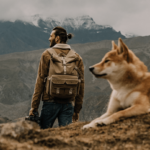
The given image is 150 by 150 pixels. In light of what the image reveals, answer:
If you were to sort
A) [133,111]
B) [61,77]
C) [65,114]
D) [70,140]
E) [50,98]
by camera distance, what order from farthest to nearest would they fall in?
[65,114] → [50,98] → [61,77] → [133,111] → [70,140]

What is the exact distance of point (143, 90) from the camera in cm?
452

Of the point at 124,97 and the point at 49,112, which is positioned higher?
the point at 124,97

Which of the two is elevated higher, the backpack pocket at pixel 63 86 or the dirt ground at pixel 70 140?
the backpack pocket at pixel 63 86

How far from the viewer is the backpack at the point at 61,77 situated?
203 inches

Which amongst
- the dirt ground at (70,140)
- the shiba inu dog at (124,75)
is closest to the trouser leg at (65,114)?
the shiba inu dog at (124,75)

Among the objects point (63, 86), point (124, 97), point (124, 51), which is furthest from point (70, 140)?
point (124, 51)

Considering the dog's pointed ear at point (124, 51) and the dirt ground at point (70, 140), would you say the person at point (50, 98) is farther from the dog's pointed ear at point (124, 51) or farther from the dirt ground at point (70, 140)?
the dirt ground at point (70, 140)

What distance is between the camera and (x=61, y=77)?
5.17 m

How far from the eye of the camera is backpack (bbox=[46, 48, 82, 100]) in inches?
203

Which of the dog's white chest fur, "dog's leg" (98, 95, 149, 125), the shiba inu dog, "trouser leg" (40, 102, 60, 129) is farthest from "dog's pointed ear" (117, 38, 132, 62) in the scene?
"trouser leg" (40, 102, 60, 129)

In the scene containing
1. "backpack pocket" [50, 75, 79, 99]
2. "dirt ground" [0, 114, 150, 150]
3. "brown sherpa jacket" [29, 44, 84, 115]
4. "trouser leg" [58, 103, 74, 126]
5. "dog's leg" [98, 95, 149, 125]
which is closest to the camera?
"dirt ground" [0, 114, 150, 150]

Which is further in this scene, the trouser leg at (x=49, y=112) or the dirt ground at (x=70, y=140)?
the trouser leg at (x=49, y=112)

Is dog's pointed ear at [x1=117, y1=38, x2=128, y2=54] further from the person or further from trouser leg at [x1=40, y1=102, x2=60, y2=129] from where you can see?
trouser leg at [x1=40, y1=102, x2=60, y2=129]

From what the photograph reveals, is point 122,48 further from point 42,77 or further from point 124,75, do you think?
point 42,77
